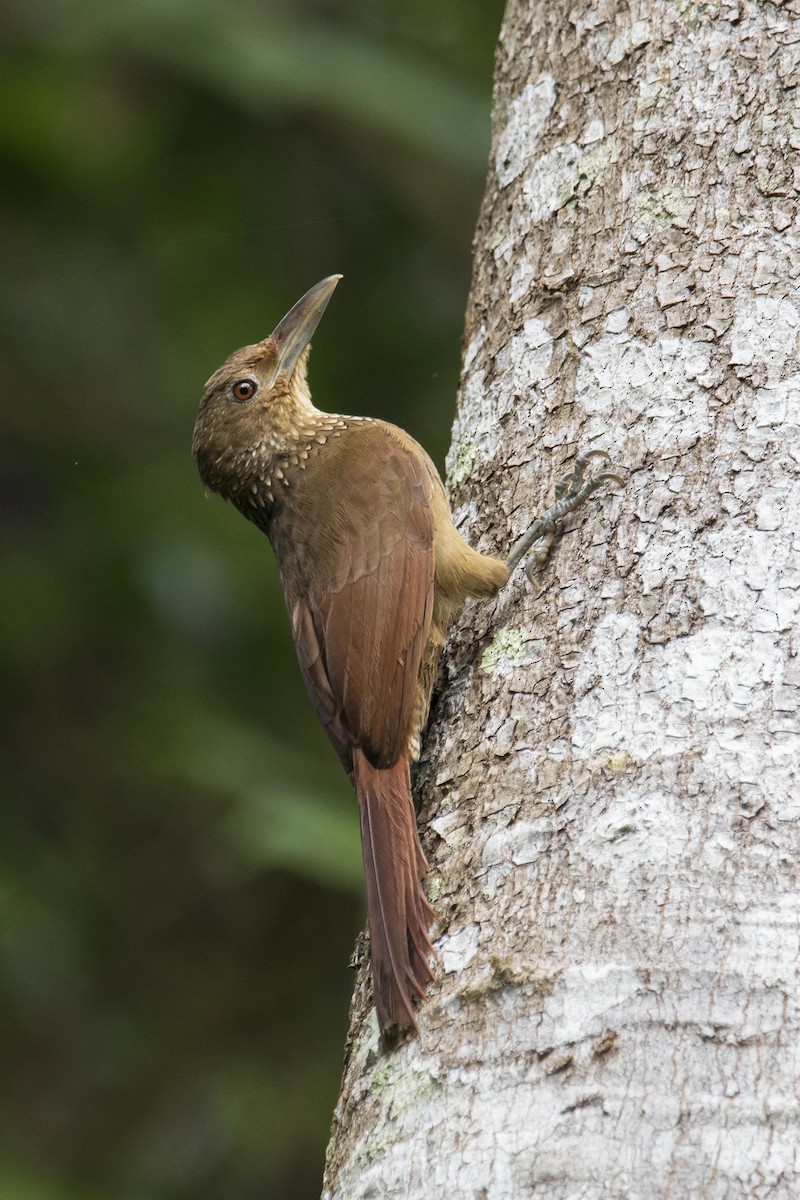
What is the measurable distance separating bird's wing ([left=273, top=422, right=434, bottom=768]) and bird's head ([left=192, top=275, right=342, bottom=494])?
10.6 inches

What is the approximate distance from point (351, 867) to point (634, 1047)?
7.84 feet

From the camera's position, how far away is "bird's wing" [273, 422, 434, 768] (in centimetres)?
307

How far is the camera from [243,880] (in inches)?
246

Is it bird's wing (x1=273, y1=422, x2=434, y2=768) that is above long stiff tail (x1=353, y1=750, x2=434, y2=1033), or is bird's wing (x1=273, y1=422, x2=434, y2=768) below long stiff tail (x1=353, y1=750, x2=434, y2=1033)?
above

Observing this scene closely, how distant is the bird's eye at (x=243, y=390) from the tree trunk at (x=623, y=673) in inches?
37.1

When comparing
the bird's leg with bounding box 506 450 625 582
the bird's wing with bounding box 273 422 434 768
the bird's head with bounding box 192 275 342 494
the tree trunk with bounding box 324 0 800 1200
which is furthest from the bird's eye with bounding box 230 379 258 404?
the bird's leg with bounding box 506 450 625 582

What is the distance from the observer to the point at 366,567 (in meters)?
3.40

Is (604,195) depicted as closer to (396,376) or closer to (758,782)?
(758,782)

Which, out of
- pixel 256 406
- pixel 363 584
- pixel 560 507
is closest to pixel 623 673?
pixel 560 507

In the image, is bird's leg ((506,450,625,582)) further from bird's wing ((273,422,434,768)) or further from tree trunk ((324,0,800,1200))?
bird's wing ((273,422,434,768))

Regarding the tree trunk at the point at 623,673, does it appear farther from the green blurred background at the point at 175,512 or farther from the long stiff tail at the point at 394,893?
the green blurred background at the point at 175,512

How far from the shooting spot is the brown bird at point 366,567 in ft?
8.31

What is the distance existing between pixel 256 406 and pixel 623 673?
2032 mm

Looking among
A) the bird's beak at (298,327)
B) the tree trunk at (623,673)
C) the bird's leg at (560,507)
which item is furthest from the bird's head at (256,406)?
the bird's leg at (560,507)
